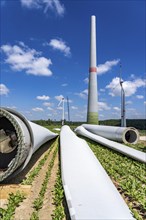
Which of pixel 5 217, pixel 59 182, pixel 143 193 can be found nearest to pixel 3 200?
pixel 5 217

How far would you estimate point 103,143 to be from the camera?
12859 millimetres

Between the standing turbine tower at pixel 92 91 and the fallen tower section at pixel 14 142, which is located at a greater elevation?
the standing turbine tower at pixel 92 91

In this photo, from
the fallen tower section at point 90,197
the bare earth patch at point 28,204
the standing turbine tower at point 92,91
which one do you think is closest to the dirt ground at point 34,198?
the bare earth patch at point 28,204

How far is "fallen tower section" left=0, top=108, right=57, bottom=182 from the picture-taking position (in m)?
5.12

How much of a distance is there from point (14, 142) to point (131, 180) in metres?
3.60

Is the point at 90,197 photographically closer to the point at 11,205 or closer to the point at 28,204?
the point at 28,204

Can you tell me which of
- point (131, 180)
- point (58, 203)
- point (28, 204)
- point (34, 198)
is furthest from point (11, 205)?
point (131, 180)

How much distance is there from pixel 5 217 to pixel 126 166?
16.2 ft

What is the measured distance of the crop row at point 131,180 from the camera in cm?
445

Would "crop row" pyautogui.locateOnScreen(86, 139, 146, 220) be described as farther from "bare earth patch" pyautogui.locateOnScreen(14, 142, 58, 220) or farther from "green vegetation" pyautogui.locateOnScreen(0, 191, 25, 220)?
"green vegetation" pyautogui.locateOnScreen(0, 191, 25, 220)

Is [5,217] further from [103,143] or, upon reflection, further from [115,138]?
[115,138]

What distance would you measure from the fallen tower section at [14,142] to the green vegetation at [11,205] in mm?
578

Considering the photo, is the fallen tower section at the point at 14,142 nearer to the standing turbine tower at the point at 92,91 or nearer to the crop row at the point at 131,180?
the crop row at the point at 131,180

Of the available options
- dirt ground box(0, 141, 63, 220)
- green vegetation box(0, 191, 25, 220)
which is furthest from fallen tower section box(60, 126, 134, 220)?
green vegetation box(0, 191, 25, 220)
